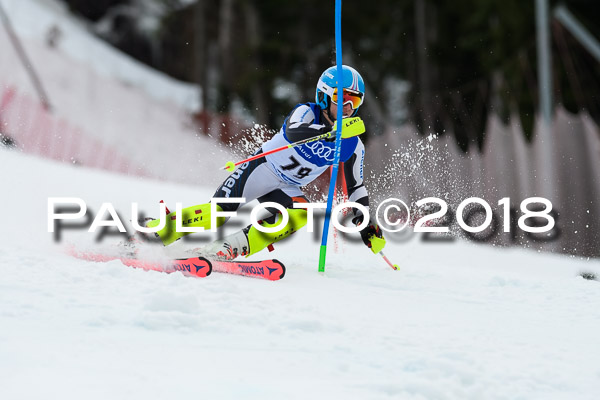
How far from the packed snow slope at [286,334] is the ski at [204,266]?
12cm

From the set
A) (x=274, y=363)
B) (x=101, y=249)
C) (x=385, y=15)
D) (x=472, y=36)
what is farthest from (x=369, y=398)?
(x=385, y=15)

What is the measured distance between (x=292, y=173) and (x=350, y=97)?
647mm

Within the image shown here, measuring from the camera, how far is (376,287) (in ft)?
14.9

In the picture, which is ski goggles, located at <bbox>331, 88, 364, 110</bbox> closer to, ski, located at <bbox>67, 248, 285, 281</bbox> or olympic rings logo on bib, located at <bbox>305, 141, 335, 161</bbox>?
olympic rings logo on bib, located at <bbox>305, 141, 335, 161</bbox>

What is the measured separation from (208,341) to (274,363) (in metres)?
0.34

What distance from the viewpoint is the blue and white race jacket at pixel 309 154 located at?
4.65 m

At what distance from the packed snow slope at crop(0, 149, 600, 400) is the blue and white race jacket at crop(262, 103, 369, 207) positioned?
0.64m

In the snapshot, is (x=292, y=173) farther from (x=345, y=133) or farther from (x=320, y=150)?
(x=345, y=133)

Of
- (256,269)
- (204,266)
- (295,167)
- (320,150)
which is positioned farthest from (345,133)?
(204,266)

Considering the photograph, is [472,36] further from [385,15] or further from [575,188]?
[575,188]

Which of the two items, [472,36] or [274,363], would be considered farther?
[472,36]

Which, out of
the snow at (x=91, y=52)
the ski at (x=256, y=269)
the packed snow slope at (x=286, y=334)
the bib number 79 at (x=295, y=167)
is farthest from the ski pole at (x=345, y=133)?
the snow at (x=91, y=52)

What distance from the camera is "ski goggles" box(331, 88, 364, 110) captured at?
4.62m

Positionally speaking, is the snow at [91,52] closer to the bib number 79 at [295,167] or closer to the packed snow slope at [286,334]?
the bib number 79 at [295,167]
